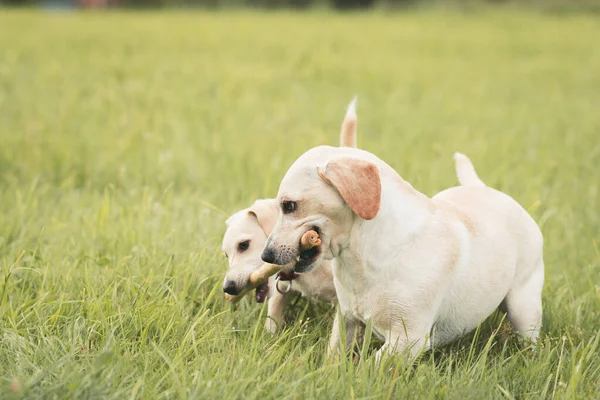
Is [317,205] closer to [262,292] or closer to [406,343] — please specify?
[406,343]

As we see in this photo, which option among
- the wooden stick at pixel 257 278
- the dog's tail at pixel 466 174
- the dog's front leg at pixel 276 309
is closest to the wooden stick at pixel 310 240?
the wooden stick at pixel 257 278

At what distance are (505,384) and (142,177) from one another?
3.47 metres

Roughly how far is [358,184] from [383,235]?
0.28 metres

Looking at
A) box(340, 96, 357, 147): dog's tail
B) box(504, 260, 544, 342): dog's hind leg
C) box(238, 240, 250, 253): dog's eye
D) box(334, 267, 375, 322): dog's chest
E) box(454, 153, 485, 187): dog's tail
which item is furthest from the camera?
box(454, 153, 485, 187): dog's tail

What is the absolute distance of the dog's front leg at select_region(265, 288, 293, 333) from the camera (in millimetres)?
3262

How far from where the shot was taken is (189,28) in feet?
53.9

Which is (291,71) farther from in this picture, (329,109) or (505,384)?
(505,384)

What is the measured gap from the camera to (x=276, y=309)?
335 cm

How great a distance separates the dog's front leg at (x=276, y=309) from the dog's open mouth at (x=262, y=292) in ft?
0.25

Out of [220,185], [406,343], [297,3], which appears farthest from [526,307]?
[297,3]

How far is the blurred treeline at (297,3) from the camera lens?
25.3m

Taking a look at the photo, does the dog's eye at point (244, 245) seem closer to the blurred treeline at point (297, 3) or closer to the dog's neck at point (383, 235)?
the dog's neck at point (383, 235)

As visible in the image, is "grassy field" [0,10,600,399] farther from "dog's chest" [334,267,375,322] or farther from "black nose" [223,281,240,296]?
"dog's chest" [334,267,375,322]

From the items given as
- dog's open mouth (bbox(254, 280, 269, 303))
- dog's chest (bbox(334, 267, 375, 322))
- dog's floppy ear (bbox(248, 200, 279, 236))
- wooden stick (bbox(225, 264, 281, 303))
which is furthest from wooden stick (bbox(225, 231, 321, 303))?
dog's chest (bbox(334, 267, 375, 322))
